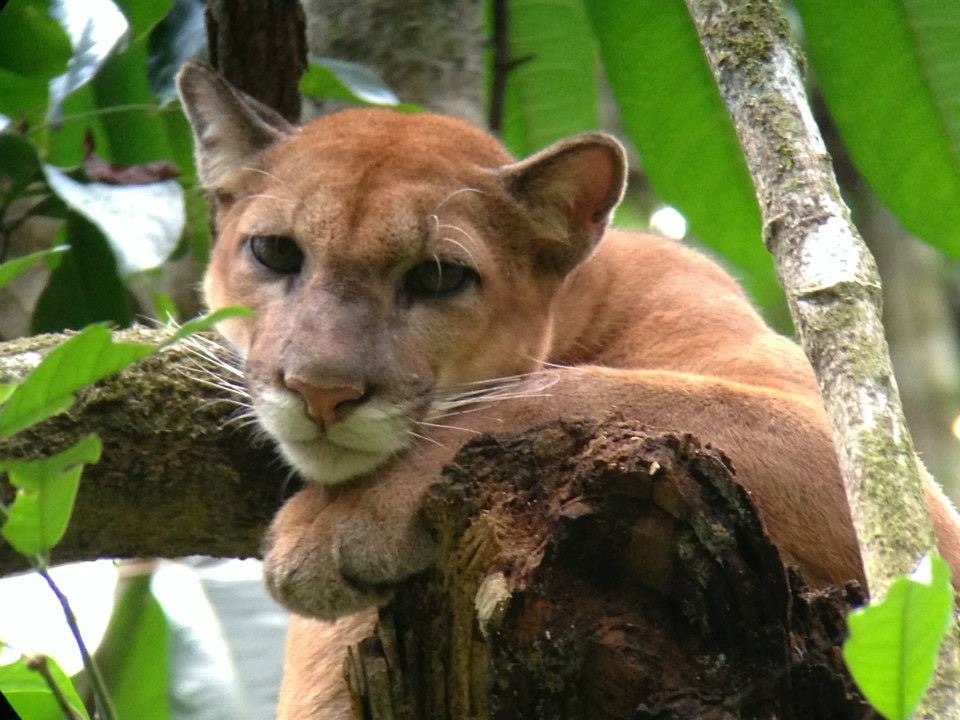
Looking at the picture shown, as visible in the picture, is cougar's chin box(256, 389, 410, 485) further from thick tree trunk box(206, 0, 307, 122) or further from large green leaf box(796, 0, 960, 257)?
large green leaf box(796, 0, 960, 257)

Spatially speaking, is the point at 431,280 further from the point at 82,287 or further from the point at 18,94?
the point at 18,94

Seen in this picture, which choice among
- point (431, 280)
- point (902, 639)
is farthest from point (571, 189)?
point (902, 639)

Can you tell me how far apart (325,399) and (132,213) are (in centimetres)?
98

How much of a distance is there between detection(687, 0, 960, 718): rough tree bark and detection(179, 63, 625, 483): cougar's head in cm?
103

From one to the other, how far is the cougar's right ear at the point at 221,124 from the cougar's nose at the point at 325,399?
110cm

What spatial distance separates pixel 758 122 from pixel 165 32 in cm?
250

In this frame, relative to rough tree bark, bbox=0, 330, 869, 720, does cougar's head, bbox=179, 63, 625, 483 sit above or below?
below

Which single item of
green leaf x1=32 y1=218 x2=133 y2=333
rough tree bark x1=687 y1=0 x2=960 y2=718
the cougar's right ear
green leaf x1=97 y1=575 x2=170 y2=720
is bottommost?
green leaf x1=97 y1=575 x2=170 y2=720

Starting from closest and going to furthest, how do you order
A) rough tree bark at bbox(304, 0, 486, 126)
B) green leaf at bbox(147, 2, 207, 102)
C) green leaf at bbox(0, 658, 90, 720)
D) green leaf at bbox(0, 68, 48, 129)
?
green leaf at bbox(0, 658, 90, 720) → green leaf at bbox(147, 2, 207, 102) → green leaf at bbox(0, 68, 48, 129) → rough tree bark at bbox(304, 0, 486, 126)

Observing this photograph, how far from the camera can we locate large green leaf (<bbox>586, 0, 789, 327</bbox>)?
15.1ft

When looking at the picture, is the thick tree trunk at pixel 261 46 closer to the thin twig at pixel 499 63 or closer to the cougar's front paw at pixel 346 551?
the thin twig at pixel 499 63

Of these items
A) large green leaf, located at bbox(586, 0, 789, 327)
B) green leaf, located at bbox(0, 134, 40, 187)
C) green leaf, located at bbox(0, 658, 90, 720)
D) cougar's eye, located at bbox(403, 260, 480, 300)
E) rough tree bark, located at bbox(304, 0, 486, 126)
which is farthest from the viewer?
rough tree bark, located at bbox(304, 0, 486, 126)

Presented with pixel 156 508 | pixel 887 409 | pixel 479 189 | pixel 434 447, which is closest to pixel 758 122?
pixel 887 409

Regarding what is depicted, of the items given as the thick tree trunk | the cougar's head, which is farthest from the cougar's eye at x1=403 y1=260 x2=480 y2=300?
the thick tree trunk
